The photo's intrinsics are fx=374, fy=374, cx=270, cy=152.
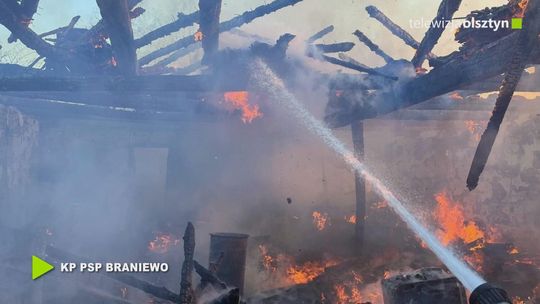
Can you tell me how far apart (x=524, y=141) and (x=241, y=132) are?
866cm

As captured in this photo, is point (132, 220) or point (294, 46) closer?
point (294, 46)

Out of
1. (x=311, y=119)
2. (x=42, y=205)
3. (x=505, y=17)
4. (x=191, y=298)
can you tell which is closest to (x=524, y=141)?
(x=311, y=119)

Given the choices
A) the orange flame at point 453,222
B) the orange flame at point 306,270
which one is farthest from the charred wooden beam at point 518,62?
the orange flame at point 453,222

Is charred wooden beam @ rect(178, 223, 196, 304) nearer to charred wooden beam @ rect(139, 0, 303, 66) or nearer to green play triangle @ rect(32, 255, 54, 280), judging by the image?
green play triangle @ rect(32, 255, 54, 280)

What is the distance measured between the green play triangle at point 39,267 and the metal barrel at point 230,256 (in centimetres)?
287

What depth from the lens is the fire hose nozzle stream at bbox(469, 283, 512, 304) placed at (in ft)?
8.77

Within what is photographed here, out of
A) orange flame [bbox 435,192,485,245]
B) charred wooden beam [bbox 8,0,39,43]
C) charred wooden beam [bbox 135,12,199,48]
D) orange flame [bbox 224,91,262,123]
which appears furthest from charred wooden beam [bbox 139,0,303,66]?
orange flame [bbox 435,192,485,245]

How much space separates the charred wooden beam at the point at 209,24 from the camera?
512cm

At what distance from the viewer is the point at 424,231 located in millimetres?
10062

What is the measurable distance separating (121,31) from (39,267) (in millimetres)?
4269

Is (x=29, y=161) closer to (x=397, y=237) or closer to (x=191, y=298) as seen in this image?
(x=191, y=298)

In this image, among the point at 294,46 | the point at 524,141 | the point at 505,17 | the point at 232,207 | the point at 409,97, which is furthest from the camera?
the point at 524,141

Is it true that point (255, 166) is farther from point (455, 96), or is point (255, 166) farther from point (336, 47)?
point (455, 96)

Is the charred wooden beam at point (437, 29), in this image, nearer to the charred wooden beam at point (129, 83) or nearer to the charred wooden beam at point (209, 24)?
the charred wooden beam at point (129, 83)
